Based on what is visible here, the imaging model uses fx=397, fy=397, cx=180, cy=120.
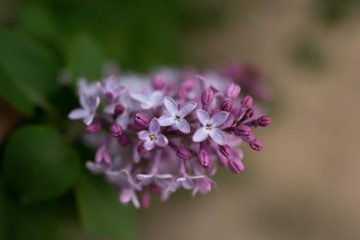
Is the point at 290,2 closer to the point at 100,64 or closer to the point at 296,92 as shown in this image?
the point at 296,92

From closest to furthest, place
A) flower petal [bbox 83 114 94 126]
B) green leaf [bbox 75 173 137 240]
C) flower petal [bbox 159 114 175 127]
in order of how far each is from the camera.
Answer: flower petal [bbox 159 114 175 127] → flower petal [bbox 83 114 94 126] → green leaf [bbox 75 173 137 240]

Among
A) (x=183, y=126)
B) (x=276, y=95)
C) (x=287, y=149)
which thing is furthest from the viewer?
(x=287, y=149)

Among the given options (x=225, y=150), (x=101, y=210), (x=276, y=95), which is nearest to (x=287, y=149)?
(x=276, y=95)

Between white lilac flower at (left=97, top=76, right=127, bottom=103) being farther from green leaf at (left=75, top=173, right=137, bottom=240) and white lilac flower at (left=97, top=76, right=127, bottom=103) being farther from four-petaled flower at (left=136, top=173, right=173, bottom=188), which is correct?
green leaf at (left=75, top=173, right=137, bottom=240)

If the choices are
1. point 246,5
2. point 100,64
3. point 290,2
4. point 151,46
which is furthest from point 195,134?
point 290,2

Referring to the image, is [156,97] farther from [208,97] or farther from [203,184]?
[203,184]

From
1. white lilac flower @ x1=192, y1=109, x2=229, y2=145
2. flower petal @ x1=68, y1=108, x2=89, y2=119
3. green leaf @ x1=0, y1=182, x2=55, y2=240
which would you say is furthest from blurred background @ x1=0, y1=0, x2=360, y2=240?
white lilac flower @ x1=192, y1=109, x2=229, y2=145

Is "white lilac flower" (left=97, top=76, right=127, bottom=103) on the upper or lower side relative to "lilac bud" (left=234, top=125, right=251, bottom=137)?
lower
